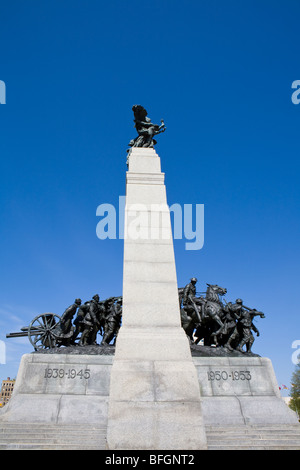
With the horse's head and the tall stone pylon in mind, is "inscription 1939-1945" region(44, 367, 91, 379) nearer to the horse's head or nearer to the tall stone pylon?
the tall stone pylon

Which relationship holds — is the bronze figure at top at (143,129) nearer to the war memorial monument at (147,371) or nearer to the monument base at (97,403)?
the war memorial monument at (147,371)

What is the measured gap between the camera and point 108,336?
1326 centimetres

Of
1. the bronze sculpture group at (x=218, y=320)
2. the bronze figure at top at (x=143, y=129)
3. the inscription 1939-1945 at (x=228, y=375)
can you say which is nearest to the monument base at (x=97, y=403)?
the inscription 1939-1945 at (x=228, y=375)

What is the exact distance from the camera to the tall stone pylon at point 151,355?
4.75 metres

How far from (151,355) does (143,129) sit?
8281mm

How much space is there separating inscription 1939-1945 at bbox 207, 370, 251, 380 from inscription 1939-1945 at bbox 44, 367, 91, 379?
4429mm

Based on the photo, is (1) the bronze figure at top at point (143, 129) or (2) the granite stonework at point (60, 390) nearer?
(2) the granite stonework at point (60, 390)

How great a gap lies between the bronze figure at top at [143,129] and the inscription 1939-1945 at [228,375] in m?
8.54

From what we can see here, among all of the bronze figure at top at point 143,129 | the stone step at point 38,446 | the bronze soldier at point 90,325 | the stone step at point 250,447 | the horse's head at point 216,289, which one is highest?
the bronze figure at top at point 143,129

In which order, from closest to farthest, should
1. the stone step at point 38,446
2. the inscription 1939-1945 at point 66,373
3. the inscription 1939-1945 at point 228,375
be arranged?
the stone step at point 38,446, the inscription 1939-1945 at point 66,373, the inscription 1939-1945 at point 228,375

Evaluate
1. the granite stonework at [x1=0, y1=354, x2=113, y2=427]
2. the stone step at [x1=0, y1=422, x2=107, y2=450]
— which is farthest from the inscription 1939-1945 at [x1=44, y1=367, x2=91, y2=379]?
the stone step at [x1=0, y1=422, x2=107, y2=450]

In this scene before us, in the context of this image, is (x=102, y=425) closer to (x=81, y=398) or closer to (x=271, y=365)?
(x=81, y=398)

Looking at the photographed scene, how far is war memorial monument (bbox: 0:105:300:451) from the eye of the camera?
4.98 m

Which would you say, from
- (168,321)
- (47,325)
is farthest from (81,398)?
(168,321)
